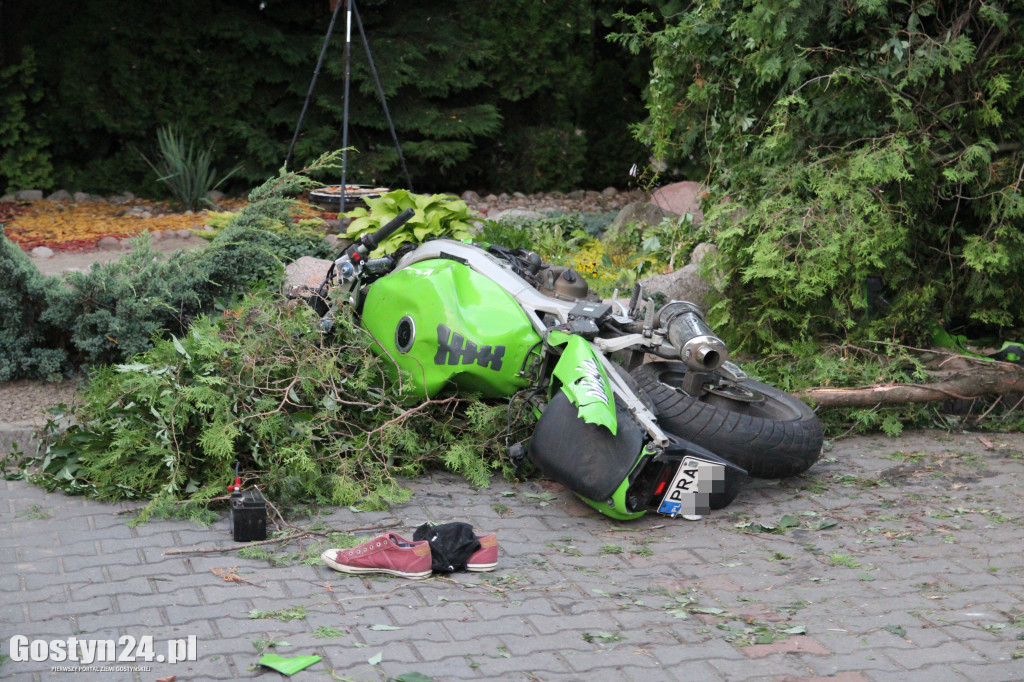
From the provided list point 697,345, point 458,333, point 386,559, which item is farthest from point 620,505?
point 458,333

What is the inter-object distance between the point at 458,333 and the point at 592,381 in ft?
2.94

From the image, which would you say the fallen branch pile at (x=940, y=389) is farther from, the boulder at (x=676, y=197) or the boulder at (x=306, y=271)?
the boulder at (x=676, y=197)

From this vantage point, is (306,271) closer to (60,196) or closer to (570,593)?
(570,593)

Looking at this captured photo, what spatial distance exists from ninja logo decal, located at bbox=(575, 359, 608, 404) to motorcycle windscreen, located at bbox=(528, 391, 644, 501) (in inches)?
5.1

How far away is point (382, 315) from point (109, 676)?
8.42ft

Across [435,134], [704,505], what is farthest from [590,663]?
[435,134]

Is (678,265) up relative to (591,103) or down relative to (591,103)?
down

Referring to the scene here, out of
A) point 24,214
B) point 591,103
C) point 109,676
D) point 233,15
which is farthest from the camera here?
point 591,103

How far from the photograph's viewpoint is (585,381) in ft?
14.0

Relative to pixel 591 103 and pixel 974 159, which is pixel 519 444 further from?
pixel 591 103

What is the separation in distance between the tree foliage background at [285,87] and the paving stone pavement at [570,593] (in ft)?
23.3

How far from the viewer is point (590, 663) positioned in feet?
10.5

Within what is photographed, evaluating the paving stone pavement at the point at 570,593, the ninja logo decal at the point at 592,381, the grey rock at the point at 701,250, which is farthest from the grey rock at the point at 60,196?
the ninja logo decal at the point at 592,381

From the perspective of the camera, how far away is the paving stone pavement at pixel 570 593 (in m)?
3.21
